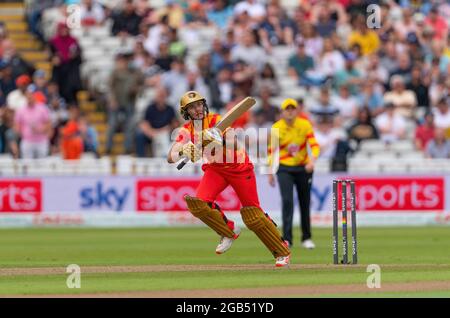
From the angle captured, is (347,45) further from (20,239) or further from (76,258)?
(76,258)

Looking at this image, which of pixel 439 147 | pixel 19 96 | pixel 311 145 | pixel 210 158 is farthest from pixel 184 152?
pixel 439 147

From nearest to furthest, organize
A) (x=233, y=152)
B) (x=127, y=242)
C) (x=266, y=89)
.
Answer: (x=233, y=152)
(x=127, y=242)
(x=266, y=89)

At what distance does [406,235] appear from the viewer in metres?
22.6

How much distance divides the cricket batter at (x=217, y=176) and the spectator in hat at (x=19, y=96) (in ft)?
36.3

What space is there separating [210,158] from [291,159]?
3698 mm

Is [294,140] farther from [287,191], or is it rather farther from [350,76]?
[350,76]

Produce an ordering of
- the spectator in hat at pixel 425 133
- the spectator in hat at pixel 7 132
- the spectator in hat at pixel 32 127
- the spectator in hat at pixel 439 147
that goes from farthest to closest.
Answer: the spectator in hat at pixel 425 133 → the spectator in hat at pixel 439 147 → the spectator in hat at pixel 7 132 → the spectator in hat at pixel 32 127

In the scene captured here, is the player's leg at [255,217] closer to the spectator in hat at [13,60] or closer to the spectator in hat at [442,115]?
the spectator in hat at [442,115]

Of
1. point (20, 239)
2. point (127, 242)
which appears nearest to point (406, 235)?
point (127, 242)

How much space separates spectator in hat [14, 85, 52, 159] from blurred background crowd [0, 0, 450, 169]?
2 centimetres

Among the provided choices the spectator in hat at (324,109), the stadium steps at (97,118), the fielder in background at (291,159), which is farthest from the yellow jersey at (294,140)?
the stadium steps at (97,118)

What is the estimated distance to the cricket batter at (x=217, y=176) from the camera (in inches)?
617
